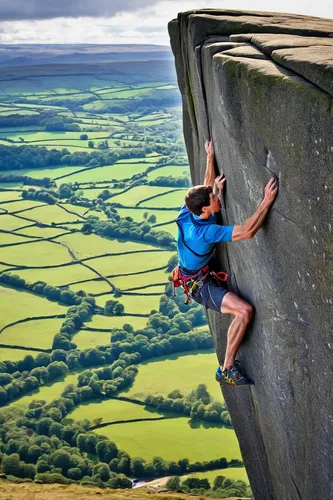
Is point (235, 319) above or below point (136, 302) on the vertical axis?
→ above

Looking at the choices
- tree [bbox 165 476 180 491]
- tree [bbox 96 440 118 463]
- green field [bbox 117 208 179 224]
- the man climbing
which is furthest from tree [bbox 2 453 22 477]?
green field [bbox 117 208 179 224]

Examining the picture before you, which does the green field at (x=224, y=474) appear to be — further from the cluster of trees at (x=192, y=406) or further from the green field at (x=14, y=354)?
the green field at (x=14, y=354)

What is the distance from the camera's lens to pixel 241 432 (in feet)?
41.5

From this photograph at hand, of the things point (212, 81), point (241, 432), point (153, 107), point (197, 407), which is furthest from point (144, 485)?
point (153, 107)

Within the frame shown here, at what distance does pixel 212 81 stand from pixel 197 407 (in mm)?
40281

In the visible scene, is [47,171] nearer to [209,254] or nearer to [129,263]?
[129,263]

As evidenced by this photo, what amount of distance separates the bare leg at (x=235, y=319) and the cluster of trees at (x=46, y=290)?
52.8m

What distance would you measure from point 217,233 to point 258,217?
983 millimetres

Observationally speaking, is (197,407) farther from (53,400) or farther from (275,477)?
(275,477)

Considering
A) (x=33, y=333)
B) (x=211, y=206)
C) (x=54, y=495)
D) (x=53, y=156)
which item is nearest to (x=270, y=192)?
Result: (x=211, y=206)

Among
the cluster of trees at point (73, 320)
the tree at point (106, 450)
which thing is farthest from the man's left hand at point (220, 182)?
the cluster of trees at point (73, 320)

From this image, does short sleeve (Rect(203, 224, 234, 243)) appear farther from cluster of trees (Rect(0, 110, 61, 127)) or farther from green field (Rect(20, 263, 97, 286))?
cluster of trees (Rect(0, 110, 61, 127))

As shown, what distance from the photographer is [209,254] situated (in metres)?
10.2

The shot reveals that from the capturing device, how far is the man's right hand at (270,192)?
7861mm
